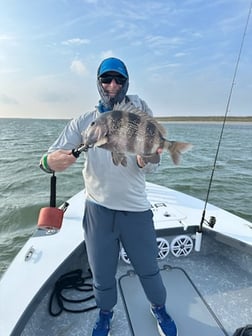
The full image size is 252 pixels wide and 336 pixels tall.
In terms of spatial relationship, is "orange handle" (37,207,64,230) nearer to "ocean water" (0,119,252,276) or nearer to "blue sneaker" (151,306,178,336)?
"blue sneaker" (151,306,178,336)

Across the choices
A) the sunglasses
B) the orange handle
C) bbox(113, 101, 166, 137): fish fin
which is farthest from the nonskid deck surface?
the sunglasses

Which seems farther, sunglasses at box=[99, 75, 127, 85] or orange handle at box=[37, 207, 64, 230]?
orange handle at box=[37, 207, 64, 230]

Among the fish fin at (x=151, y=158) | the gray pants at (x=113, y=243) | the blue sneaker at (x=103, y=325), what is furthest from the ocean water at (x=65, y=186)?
the fish fin at (x=151, y=158)

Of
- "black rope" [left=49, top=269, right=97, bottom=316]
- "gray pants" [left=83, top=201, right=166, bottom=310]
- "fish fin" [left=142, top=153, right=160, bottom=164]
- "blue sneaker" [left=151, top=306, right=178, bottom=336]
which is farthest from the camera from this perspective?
"black rope" [left=49, top=269, right=97, bottom=316]

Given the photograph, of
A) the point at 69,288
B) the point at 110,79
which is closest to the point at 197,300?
the point at 69,288

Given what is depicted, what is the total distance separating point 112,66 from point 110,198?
32.4 inches

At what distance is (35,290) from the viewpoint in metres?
1.99

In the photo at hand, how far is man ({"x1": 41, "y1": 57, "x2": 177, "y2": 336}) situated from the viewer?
175 cm

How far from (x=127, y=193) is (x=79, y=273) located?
1.40m

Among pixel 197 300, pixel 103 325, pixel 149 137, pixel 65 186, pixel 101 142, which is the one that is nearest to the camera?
pixel 101 142

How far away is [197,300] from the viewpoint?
2.53 metres

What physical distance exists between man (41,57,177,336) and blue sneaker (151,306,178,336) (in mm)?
261

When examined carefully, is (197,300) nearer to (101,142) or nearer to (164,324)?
(164,324)

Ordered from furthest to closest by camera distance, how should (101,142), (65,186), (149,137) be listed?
(65,186)
(149,137)
(101,142)
